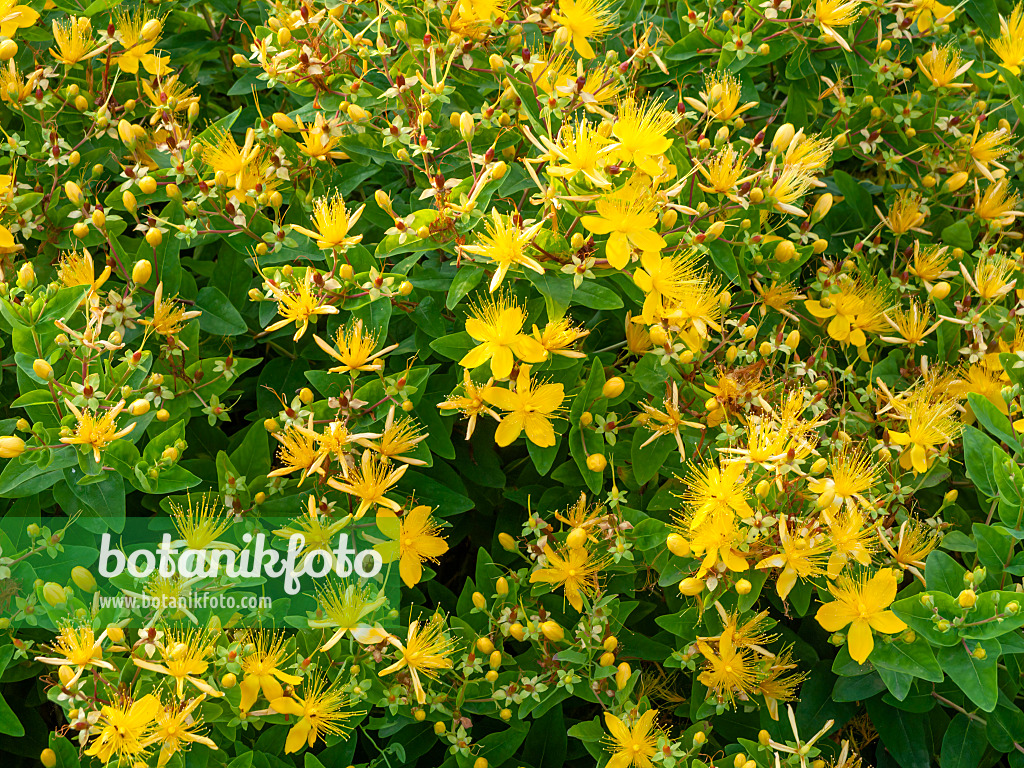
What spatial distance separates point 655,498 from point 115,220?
1134 millimetres

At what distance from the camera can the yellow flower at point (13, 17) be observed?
68.2 inches

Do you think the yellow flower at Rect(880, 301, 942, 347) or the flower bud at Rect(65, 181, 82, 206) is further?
the yellow flower at Rect(880, 301, 942, 347)

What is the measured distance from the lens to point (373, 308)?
1579 mm

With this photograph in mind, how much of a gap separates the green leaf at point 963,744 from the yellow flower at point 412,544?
36.6 inches

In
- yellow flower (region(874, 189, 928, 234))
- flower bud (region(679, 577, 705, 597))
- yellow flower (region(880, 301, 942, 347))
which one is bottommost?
flower bud (region(679, 577, 705, 597))

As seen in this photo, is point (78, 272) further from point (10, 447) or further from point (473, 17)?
point (473, 17)

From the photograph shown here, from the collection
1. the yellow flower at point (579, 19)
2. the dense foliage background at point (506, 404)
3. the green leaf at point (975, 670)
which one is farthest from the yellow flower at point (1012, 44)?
the green leaf at point (975, 670)

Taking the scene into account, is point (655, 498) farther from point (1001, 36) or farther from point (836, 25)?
point (1001, 36)

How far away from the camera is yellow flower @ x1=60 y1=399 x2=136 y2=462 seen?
146cm

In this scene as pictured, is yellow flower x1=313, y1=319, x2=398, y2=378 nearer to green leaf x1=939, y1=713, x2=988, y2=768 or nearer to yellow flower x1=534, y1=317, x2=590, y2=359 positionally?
yellow flower x1=534, y1=317, x2=590, y2=359

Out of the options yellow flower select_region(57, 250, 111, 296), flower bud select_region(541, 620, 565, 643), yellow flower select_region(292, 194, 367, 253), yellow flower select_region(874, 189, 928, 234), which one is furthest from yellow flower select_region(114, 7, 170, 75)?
yellow flower select_region(874, 189, 928, 234)

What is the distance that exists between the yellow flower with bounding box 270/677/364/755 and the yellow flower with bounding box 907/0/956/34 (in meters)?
1.75

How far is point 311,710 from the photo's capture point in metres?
1.45

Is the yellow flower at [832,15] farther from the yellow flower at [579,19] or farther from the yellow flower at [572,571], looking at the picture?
the yellow flower at [572,571]
